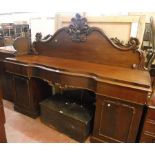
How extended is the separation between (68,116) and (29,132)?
54 cm

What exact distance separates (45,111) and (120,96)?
A: 3.30 ft

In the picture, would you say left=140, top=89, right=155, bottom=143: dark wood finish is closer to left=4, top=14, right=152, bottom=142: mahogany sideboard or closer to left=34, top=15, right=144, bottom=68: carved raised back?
left=4, top=14, right=152, bottom=142: mahogany sideboard

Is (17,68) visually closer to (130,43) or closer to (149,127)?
(130,43)

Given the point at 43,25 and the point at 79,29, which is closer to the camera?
the point at 79,29

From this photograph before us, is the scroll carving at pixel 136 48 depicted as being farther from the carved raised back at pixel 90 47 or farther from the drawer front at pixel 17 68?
the drawer front at pixel 17 68

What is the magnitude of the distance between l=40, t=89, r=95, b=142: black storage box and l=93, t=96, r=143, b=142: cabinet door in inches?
5.8

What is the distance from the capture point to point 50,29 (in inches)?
83.1

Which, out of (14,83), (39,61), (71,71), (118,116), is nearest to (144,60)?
(118,116)

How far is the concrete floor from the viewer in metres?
1.75

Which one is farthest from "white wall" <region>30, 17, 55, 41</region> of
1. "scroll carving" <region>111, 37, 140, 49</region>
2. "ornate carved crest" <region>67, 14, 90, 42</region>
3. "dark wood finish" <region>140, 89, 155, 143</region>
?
"dark wood finish" <region>140, 89, 155, 143</region>

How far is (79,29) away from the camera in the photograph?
1721mm

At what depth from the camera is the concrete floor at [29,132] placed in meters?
1.75

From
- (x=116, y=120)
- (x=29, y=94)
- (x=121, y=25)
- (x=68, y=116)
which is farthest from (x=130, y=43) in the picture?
(x=29, y=94)

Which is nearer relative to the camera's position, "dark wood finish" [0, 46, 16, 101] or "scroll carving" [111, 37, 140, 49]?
"scroll carving" [111, 37, 140, 49]
